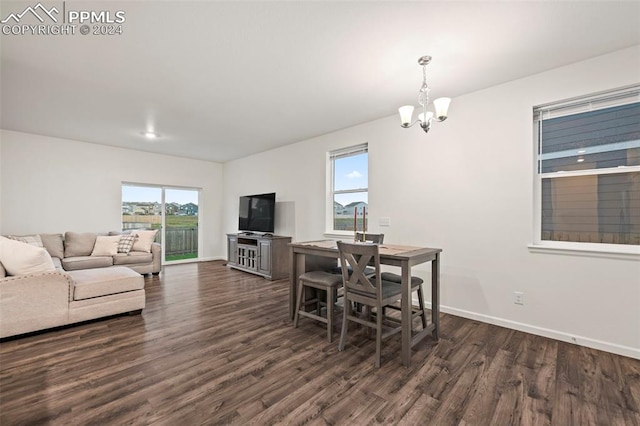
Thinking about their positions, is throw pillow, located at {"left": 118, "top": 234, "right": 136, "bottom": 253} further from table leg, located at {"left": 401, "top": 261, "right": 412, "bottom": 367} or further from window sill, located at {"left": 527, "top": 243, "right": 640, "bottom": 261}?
window sill, located at {"left": 527, "top": 243, "right": 640, "bottom": 261}

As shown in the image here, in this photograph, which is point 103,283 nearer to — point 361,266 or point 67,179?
point 361,266

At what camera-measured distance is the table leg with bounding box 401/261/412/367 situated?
7.13 ft

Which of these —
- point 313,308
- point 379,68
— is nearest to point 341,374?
point 313,308

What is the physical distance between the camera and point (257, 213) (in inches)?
233

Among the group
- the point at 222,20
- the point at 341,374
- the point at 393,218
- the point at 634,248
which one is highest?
the point at 222,20

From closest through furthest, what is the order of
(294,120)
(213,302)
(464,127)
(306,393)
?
(306,393), (464,127), (213,302), (294,120)

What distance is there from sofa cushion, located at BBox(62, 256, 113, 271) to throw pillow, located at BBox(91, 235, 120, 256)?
159 mm

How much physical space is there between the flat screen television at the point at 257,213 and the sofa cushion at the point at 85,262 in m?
2.52

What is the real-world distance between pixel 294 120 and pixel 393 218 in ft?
6.88

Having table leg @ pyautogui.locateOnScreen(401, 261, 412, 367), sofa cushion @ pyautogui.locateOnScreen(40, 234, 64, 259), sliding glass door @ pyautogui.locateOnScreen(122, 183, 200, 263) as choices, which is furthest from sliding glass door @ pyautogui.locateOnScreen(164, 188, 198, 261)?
table leg @ pyautogui.locateOnScreen(401, 261, 412, 367)

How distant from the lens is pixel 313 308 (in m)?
3.37

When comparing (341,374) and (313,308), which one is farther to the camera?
(313,308)

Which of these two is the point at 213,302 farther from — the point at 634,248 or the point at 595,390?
the point at 634,248

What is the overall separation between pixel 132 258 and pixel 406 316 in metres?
5.01
